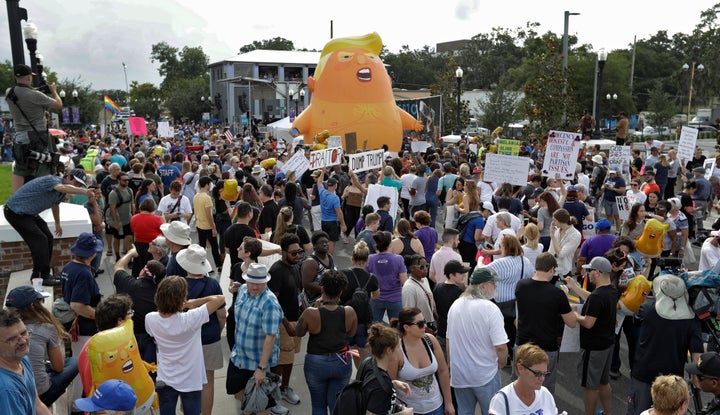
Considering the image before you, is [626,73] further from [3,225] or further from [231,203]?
[3,225]

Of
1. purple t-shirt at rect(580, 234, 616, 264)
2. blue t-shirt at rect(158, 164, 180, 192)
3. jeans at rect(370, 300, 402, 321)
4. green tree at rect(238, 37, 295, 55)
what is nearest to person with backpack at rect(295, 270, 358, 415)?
jeans at rect(370, 300, 402, 321)

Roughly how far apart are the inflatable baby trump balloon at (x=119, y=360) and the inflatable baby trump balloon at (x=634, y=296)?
451cm

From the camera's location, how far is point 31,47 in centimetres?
1236

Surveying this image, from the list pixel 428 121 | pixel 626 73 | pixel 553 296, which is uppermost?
pixel 626 73

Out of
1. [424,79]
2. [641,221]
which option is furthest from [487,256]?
[424,79]

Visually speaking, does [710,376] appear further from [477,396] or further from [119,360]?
[119,360]

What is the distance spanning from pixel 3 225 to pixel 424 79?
9331cm

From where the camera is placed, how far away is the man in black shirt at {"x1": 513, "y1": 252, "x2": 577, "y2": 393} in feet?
16.9

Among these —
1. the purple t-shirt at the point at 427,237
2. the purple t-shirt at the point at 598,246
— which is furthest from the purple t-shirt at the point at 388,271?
the purple t-shirt at the point at 598,246

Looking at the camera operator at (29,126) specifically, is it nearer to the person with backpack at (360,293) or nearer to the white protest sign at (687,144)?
the person with backpack at (360,293)

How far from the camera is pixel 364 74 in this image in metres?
20.2

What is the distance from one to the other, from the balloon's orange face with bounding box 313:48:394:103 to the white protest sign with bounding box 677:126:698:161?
9389 mm

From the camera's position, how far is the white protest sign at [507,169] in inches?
429

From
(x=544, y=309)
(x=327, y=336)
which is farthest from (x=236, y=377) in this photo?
(x=544, y=309)
